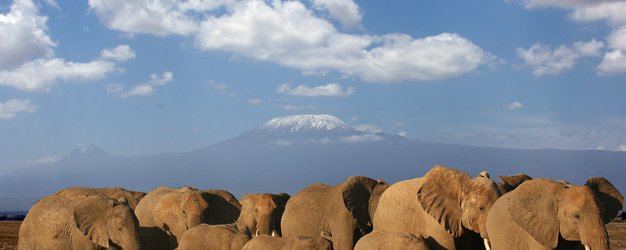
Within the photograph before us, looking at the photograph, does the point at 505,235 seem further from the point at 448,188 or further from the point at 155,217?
the point at 155,217

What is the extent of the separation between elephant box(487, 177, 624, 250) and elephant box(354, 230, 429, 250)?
1.25m

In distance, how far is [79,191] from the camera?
2845cm

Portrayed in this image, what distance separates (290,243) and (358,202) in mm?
4807

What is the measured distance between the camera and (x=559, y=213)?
1264 cm

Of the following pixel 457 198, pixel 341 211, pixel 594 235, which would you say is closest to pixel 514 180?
pixel 341 211

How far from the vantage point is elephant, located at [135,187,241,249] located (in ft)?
72.6

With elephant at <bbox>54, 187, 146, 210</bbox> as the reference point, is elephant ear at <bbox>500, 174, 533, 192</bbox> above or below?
above

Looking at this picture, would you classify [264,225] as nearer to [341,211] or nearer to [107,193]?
[341,211]

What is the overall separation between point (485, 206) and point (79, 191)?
58.2 feet

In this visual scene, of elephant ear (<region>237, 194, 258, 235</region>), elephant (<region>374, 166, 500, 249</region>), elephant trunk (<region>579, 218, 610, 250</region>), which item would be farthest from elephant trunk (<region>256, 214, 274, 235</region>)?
elephant trunk (<region>579, 218, 610, 250</region>)

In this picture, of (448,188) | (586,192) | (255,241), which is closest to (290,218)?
(255,241)

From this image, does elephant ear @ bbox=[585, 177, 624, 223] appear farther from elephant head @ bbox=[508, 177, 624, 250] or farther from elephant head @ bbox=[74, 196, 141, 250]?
elephant head @ bbox=[74, 196, 141, 250]

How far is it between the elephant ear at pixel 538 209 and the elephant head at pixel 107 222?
26.3 ft

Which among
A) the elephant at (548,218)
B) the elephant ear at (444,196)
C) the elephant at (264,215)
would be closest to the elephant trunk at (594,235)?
the elephant at (548,218)
